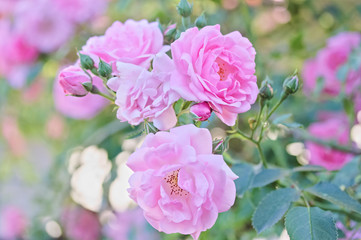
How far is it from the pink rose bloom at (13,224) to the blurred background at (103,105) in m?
0.04

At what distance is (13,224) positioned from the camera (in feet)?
5.14

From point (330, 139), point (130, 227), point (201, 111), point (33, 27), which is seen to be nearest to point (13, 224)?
point (130, 227)

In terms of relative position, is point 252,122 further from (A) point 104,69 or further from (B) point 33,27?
(B) point 33,27

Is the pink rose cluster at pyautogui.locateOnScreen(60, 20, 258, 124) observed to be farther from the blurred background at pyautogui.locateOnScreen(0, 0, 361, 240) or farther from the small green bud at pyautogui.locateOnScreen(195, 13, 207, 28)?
the blurred background at pyautogui.locateOnScreen(0, 0, 361, 240)

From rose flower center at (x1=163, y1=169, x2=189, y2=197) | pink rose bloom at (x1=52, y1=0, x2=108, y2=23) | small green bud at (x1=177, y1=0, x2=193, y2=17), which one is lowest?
pink rose bloom at (x1=52, y1=0, x2=108, y2=23)

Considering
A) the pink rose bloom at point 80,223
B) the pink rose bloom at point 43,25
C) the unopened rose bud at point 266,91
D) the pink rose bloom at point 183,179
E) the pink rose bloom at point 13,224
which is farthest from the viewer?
the pink rose bloom at point 13,224

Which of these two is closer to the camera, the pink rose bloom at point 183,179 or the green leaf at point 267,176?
the pink rose bloom at point 183,179

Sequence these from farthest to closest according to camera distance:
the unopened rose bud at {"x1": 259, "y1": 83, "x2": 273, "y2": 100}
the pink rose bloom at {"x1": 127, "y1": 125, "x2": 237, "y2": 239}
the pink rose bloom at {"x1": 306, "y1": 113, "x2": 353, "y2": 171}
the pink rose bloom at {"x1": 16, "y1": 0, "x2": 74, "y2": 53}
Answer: the pink rose bloom at {"x1": 16, "y1": 0, "x2": 74, "y2": 53} → the pink rose bloom at {"x1": 306, "y1": 113, "x2": 353, "y2": 171} → the unopened rose bud at {"x1": 259, "y1": 83, "x2": 273, "y2": 100} → the pink rose bloom at {"x1": 127, "y1": 125, "x2": 237, "y2": 239}

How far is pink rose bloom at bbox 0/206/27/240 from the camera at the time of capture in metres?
1.56

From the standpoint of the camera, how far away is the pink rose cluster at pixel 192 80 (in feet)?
1.40

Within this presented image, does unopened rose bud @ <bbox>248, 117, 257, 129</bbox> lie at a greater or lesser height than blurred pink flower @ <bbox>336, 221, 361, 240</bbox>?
greater

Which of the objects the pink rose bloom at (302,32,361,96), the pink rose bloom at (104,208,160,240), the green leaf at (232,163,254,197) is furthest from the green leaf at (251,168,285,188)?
the pink rose bloom at (104,208,160,240)

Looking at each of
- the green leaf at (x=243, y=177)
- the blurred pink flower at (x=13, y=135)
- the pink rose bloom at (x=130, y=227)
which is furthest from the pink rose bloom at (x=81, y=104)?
the green leaf at (x=243, y=177)

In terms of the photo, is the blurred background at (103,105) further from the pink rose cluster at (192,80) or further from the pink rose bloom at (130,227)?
the pink rose cluster at (192,80)
